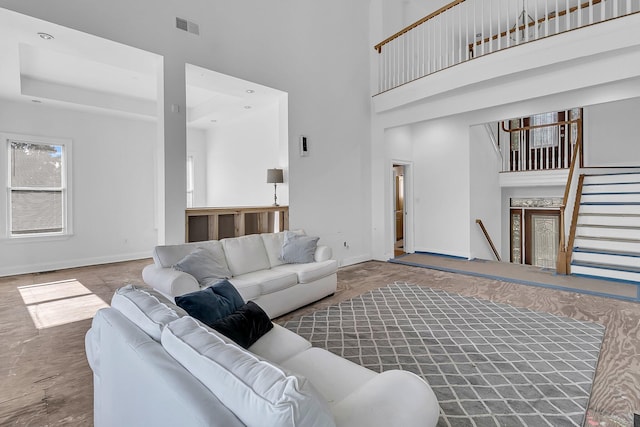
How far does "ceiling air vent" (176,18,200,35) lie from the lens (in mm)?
3967

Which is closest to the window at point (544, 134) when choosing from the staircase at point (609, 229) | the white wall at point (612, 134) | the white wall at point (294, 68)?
the white wall at point (612, 134)

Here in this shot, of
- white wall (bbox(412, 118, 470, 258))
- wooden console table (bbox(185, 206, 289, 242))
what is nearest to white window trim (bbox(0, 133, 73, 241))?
wooden console table (bbox(185, 206, 289, 242))

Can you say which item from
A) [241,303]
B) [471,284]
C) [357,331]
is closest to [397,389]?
[241,303]

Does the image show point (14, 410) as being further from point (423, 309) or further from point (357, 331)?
point (423, 309)

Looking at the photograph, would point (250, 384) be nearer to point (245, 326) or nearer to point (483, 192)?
point (245, 326)

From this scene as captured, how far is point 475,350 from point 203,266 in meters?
2.58

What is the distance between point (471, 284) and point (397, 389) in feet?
13.4

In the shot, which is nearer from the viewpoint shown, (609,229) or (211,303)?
(211,303)

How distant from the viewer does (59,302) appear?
13.4 feet

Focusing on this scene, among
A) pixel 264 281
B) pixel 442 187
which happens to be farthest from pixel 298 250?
pixel 442 187

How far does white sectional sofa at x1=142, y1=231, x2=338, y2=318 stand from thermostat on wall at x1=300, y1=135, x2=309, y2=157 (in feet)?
5.15

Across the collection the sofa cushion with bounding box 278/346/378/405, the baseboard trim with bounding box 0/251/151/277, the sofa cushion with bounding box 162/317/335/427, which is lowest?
the baseboard trim with bounding box 0/251/151/277

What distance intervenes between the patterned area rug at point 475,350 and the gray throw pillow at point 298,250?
30.0 inches

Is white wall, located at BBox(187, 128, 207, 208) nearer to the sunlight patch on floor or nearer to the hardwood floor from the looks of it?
the hardwood floor
